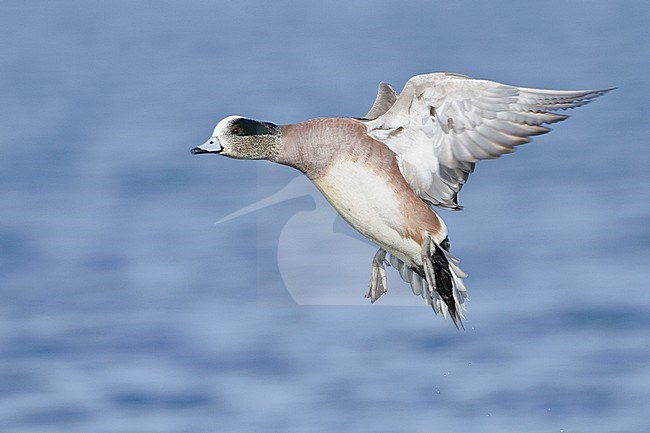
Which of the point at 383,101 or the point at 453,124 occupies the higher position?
the point at 383,101

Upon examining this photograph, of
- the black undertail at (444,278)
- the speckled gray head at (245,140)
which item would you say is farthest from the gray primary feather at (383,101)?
the black undertail at (444,278)

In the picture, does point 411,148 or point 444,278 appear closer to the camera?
point 411,148

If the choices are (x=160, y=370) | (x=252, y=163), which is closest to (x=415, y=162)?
(x=160, y=370)

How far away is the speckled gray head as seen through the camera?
5531mm

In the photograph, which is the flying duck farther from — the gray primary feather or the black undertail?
the gray primary feather

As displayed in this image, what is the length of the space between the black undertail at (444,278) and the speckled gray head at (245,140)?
650mm

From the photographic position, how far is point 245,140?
5.57m

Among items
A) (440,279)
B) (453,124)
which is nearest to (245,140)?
(453,124)

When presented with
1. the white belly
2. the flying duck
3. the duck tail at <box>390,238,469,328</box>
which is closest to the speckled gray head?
the flying duck

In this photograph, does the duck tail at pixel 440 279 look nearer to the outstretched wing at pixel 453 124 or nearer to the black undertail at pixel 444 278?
the black undertail at pixel 444 278

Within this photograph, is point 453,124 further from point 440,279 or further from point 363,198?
point 440,279

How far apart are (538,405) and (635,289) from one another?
114cm

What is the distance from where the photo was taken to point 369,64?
12.9 m

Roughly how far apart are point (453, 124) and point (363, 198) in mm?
380
